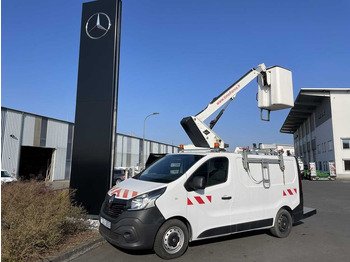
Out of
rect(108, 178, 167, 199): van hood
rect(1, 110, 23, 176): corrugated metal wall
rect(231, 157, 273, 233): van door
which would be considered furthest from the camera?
rect(1, 110, 23, 176): corrugated metal wall

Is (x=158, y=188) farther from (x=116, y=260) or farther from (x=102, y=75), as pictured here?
(x=102, y=75)

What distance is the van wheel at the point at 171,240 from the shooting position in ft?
15.0

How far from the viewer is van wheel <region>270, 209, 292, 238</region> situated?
6.28 metres

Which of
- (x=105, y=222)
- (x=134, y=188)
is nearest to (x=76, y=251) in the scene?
(x=105, y=222)

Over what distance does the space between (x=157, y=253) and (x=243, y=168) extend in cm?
252

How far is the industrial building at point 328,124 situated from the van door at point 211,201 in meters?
37.8

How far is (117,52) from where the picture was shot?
26.7ft

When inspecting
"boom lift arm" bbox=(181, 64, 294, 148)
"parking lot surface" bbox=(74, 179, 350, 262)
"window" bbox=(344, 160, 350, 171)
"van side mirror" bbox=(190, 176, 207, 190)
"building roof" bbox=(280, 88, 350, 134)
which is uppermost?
"building roof" bbox=(280, 88, 350, 134)

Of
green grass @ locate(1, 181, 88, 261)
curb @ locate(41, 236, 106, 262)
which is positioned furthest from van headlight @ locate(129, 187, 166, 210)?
green grass @ locate(1, 181, 88, 261)

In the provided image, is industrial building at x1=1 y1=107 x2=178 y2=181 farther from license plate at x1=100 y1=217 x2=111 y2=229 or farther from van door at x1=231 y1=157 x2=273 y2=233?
van door at x1=231 y1=157 x2=273 y2=233

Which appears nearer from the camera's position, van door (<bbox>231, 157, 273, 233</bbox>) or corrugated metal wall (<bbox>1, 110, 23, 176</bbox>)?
van door (<bbox>231, 157, 273, 233</bbox>)

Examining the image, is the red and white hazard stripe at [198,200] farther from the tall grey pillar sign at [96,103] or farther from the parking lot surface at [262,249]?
the tall grey pillar sign at [96,103]

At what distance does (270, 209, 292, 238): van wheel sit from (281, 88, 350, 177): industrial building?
3591cm

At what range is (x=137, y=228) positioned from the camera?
444 cm
